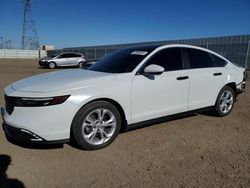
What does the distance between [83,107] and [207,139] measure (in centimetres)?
220

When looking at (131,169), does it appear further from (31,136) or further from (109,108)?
(31,136)

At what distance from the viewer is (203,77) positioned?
16.3 feet

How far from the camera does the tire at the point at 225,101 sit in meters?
5.44

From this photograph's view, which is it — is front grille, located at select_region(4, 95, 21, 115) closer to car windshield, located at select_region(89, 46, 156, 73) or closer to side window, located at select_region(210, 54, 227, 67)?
car windshield, located at select_region(89, 46, 156, 73)

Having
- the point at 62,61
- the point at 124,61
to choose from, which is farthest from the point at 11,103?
the point at 62,61

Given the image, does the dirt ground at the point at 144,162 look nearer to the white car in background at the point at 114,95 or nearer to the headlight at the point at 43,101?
the white car in background at the point at 114,95

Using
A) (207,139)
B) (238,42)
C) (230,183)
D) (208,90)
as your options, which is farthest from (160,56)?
(238,42)

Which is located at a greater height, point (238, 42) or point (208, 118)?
point (238, 42)

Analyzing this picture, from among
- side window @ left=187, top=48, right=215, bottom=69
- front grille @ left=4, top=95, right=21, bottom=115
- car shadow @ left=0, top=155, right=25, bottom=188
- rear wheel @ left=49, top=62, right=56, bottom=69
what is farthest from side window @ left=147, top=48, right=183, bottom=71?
rear wheel @ left=49, top=62, right=56, bottom=69

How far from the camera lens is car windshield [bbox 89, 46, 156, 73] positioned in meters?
4.29

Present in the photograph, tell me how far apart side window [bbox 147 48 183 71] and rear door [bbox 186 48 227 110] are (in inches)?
10.2

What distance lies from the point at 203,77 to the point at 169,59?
872 millimetres

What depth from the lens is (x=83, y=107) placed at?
3.62m

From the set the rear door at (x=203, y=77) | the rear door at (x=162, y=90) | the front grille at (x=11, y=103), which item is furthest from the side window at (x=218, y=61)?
the front grille at (x=11, y=103)
